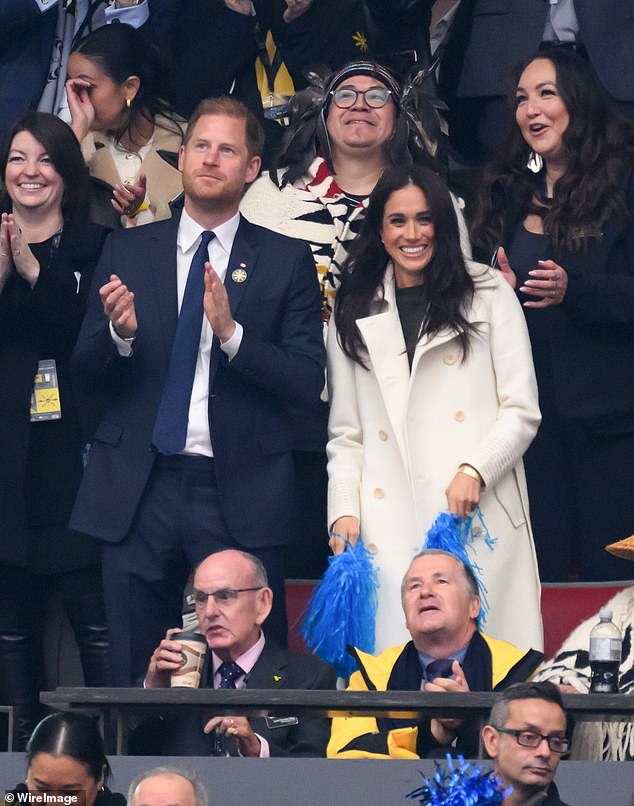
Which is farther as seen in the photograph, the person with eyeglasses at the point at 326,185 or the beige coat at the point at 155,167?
the beige coat at the point at 155,167

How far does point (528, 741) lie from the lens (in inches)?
221

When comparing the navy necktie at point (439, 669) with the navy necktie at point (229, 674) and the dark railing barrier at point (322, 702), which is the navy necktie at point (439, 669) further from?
the navy necktie at point (229, 674)

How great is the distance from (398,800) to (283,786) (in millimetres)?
320

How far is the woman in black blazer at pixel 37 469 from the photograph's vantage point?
7.31 m

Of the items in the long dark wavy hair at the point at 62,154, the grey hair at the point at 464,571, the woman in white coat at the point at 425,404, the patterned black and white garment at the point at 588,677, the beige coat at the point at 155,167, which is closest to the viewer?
the patterned black and white garment at the point at 588,677

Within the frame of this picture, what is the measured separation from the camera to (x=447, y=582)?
6648mm

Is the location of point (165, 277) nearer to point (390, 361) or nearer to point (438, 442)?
point (390, 361)

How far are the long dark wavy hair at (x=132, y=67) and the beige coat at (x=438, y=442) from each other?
1.42m

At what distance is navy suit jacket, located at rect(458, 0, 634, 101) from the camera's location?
8.17 meters

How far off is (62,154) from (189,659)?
1.92m

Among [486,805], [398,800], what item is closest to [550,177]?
[398,800]

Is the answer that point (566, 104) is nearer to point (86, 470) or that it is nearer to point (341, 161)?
point (341, 161)

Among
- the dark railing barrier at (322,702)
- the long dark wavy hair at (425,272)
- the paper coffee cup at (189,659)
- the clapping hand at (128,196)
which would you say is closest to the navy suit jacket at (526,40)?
the long dark wavy hair at (425,272)

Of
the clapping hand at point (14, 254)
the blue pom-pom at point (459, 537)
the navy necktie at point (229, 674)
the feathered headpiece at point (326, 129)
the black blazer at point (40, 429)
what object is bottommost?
the navy necktie at point (229, 674)
